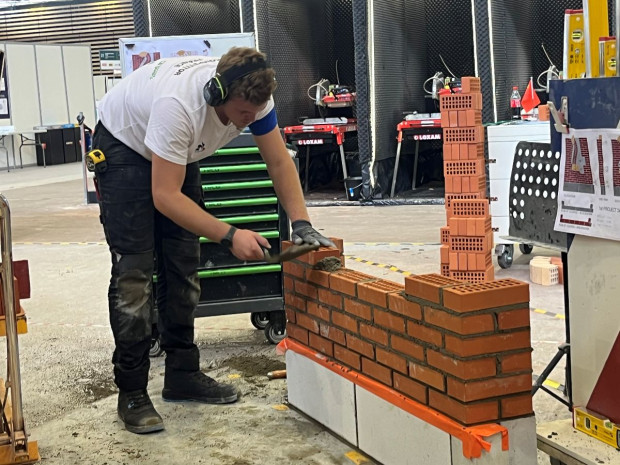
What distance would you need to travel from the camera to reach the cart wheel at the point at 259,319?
15.8 ft

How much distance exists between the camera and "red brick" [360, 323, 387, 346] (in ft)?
9.39

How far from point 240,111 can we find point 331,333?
3.01 feet

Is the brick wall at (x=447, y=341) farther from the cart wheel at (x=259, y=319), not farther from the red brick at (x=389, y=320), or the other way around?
the cart wheel at (x=259, y=319)

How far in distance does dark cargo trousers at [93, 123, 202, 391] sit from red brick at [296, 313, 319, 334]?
50 cm

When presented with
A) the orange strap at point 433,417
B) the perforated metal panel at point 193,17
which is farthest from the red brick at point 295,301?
the perforated metal panel at point 193,17

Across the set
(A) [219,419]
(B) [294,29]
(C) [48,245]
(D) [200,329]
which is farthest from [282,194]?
(B) [294,29]

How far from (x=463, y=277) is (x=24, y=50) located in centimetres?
1515

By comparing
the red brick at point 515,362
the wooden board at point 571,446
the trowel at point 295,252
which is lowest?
the wooden board at point 571,446

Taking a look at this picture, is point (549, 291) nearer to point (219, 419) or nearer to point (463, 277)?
point (463, 277)

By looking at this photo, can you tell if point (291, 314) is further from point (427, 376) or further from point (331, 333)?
point (427, 376)

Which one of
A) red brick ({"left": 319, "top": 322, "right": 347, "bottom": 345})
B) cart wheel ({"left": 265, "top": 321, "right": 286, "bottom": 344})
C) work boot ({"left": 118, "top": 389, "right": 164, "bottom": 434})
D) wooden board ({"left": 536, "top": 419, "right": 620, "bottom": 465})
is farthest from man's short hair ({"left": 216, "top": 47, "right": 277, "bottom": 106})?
cart wheel ({"left": 265, "top": 321, "right": 286, "bottom": 344})

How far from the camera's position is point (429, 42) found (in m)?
12.1

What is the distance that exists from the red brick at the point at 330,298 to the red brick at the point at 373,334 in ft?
0.58

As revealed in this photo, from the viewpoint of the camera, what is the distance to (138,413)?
3410 mm
